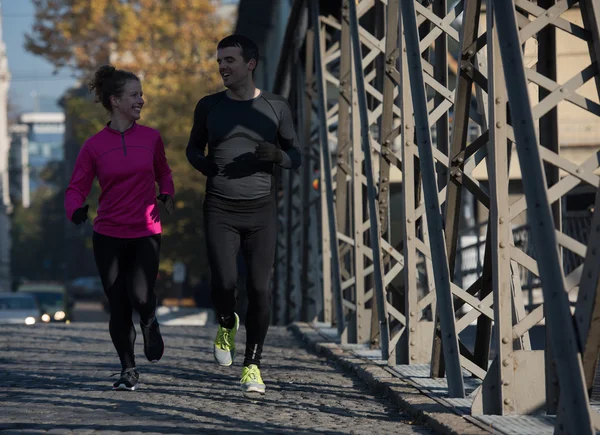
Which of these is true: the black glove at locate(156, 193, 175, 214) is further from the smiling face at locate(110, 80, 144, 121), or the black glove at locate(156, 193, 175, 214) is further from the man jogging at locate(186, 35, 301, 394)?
the smiling face at locate(110, 80, 144, 121)

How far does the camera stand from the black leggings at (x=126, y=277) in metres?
7.42

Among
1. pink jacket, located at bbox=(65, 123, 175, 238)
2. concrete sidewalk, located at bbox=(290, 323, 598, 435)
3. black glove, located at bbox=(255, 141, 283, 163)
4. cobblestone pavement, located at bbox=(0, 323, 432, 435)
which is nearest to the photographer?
concrete sidewalk, located at bbox=(290, 323, 598, 435)

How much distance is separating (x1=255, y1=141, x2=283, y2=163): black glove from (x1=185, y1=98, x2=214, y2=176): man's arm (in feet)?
1.03

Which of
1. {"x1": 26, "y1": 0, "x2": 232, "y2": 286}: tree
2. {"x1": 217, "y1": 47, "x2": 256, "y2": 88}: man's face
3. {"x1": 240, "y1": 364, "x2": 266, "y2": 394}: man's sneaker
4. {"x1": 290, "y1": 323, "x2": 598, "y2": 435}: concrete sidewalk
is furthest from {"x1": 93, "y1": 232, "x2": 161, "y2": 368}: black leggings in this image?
{"x1": 26, "y1": 0, "x2": 232, "y2": 286}: tree

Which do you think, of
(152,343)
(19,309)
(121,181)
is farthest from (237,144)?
(19,309)

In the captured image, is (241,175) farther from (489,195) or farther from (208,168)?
(489,195)

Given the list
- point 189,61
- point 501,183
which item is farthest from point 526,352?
point 189,61

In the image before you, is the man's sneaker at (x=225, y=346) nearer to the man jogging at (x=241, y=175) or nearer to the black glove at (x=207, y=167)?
the man jogging at (x=241, y=175)

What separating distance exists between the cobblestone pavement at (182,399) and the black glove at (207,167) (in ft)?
3.96

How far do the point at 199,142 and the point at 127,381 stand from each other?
4.56ft


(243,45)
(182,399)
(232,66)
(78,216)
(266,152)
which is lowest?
(182,399)

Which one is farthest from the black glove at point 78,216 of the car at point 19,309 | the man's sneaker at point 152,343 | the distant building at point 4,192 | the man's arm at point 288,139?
the distant building at point 4,192

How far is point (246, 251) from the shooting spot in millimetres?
7371

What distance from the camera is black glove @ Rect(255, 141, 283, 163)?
276 inches
